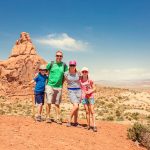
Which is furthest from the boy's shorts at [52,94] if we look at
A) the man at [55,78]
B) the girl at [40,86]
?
the girl at [40,86]

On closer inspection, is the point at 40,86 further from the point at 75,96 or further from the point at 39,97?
the point at 75,96

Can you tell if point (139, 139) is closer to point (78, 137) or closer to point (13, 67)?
point (78, 137)

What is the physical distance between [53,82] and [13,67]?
31185 mm

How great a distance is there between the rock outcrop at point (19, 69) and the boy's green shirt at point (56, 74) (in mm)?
29162

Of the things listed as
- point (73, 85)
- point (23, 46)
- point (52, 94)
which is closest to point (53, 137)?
point (52, 94)

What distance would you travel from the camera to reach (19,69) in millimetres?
40656

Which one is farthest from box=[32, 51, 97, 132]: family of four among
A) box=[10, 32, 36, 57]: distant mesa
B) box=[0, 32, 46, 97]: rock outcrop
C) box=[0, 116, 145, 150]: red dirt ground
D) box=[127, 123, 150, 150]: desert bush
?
box=[10, 32, 36, 57]: distant mesa

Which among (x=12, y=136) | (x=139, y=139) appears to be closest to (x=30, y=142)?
(x=12, y=136)

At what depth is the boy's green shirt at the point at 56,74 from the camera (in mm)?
10492

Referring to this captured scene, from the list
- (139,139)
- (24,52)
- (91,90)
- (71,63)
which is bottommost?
(139,139)

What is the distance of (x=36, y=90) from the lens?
10945mm

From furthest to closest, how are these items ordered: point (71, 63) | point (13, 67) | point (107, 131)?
point (13, 67) → point (107, 131) → point (71, 63)

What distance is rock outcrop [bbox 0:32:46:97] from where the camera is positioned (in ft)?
132

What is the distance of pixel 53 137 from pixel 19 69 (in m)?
32.5
